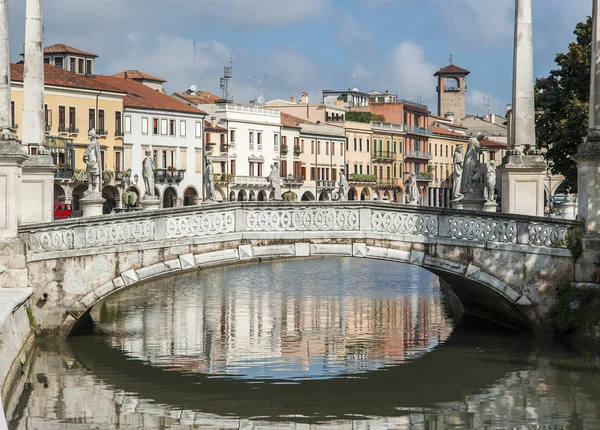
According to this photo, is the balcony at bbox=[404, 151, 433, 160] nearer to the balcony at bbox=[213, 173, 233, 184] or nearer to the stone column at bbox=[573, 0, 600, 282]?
the balcony at bbox=[213, 173, 233, 184]

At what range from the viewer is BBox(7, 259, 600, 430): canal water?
1992 centimetres

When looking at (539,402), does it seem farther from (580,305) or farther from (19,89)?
(19,89)

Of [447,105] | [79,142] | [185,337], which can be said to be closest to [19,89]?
[79,142]

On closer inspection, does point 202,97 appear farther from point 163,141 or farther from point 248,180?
point 163,141

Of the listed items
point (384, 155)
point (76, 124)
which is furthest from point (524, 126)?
point (384, 155)

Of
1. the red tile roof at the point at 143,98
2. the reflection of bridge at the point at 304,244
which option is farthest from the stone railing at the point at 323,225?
the red tile roof at the point at 143,98

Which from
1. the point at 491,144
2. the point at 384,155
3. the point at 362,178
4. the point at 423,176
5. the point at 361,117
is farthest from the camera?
the point at 423,176

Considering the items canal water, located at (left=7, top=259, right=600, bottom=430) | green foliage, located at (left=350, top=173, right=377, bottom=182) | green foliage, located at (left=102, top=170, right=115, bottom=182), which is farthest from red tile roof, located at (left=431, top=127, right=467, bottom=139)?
canal water, located at (left=7, top=259, right=600, bottom=430)

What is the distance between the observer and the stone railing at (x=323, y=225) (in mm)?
24969

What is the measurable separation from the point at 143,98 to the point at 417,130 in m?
46.8

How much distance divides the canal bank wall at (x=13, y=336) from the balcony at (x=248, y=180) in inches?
3034

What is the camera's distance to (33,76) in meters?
30.0

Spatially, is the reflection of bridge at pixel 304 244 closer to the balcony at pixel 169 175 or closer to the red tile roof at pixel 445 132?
the balcony at pixel 169 175

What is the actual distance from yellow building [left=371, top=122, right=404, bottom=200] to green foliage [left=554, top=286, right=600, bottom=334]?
9867 cm
